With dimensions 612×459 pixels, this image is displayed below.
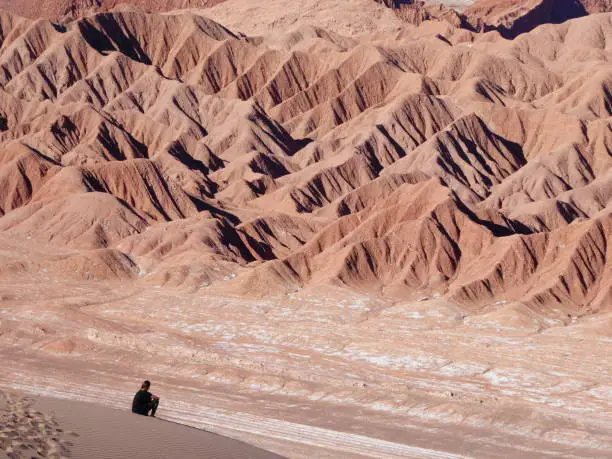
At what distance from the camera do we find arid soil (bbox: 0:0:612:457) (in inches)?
2141

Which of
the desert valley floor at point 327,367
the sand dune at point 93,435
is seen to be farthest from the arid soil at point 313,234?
the sand dune at point 93,435

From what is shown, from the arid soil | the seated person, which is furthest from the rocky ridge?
the seated person

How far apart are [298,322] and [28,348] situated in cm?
2188

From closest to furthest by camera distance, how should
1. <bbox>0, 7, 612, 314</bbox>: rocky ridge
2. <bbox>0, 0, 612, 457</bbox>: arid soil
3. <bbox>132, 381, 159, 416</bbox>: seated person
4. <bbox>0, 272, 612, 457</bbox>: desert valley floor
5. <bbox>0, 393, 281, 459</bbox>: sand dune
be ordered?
<bbox>0, 393, 281, 459</bbox>: sand dune → <bbox>132, 381, 159, 416</bbox>: seated person → <bbox>0, 272, 612, 457</bbox>: desert valley floor → <bbox>0, 0, 612, 457</bbox>: arid soil → <bbox>0, 7, 612, 314</bbox>: rocky ridge

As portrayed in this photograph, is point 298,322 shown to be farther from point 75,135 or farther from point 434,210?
point 75,135

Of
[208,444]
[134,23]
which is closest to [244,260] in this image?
[208,444]

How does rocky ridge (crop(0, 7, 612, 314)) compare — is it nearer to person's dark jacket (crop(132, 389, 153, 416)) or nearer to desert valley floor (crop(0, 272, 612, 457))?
desert valley floor (crop(0, 272, 612, 457))

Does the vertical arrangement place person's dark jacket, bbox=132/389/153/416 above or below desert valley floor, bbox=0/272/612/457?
below

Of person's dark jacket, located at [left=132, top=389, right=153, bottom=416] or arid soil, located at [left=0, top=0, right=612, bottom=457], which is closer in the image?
person's dark jacket, located at [left=132, top=389, right=153, bottom=416]

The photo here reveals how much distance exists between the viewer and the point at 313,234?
113 meters

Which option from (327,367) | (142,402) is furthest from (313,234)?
(142,402)

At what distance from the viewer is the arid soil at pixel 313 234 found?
54375 millimetres

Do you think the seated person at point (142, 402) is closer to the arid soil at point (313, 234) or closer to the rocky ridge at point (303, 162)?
the arid soil at point (313, 234)

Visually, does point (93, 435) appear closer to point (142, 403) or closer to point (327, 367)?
point (142, 403)
